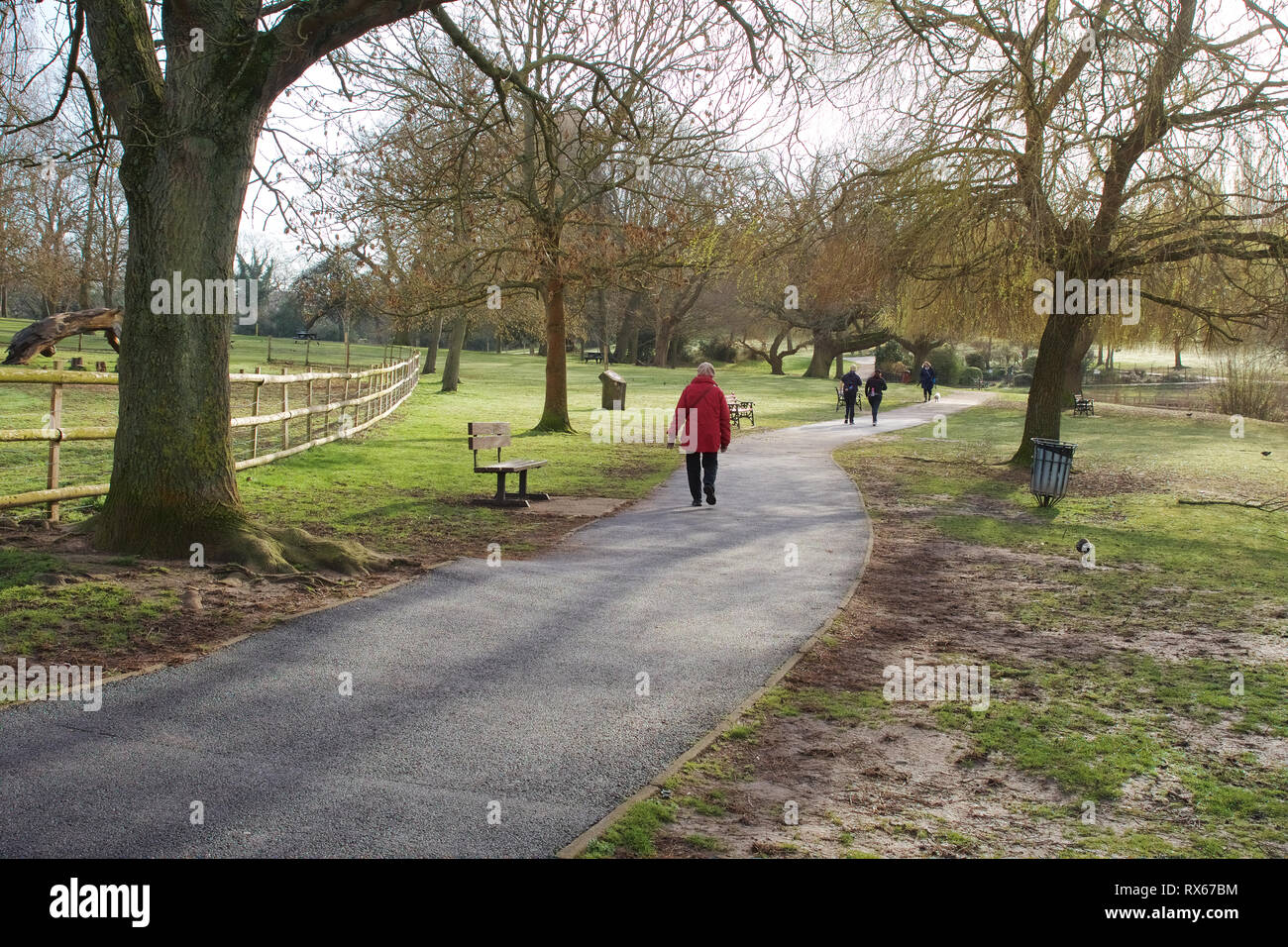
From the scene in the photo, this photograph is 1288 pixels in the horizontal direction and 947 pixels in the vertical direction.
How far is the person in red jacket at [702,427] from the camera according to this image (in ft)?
48.4

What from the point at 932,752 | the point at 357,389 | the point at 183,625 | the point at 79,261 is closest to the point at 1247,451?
the point at 357,389

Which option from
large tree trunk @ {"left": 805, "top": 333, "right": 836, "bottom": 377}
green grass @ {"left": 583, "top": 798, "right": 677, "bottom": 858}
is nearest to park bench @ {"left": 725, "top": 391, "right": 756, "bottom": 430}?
green grass @ {"left": 583, "top": 798, "right": 677, "bottom": 858}

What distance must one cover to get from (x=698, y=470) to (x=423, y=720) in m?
9.76

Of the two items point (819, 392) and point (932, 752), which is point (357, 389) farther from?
point (819, 392)

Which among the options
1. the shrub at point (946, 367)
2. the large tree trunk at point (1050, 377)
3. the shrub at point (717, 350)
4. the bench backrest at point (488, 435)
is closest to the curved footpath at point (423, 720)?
the bench backrest at point (488, 435)

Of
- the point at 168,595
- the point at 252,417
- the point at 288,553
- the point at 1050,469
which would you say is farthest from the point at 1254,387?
the point at 168,595

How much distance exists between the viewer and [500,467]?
47.0 ft

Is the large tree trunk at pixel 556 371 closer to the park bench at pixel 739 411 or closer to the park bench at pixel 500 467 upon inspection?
the park bench at pixel 739 411

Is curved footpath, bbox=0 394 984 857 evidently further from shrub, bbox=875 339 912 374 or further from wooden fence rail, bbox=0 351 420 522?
shrub, bbox=875 339 912 374

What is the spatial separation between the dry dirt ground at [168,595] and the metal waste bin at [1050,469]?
387 inches

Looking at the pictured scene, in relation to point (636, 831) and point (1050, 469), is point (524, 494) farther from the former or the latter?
point (636, 831)

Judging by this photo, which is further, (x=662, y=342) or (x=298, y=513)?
(x=662, y=342)

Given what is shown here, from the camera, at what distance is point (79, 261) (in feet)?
172
